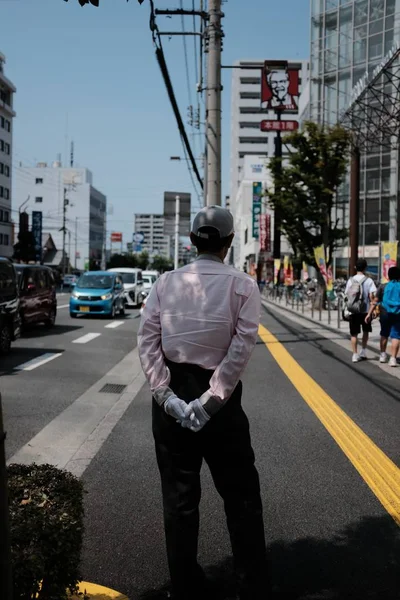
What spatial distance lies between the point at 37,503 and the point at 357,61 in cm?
4436

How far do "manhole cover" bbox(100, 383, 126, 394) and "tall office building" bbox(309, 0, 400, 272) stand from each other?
30893 millimetres

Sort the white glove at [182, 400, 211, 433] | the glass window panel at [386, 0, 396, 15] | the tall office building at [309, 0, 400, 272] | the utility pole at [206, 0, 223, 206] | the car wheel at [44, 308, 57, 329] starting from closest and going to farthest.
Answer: the white glove at [182, 400, 211, 433], the utility pole at [206, 0, 223, 206], the car wheel at [44, 308, 57, 329], the glass window panel at [386, 0, 396, 15], the tall office building at [309, 0, 400, 272]

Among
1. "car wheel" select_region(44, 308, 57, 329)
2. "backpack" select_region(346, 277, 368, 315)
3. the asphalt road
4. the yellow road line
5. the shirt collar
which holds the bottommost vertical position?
the asphalt road

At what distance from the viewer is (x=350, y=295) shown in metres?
10.6

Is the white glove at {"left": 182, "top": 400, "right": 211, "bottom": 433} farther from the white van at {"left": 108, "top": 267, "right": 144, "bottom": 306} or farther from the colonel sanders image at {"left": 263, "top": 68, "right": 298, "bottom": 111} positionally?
the white van at {"left": 108, "top": 267, "right": 144, "bottom": 306}

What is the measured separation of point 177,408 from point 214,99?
10.3 metres

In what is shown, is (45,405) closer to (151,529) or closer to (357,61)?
(151,529)

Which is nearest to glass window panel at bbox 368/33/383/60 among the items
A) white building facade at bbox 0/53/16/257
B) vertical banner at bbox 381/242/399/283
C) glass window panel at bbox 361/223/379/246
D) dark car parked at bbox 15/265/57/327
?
glass window panel at bbox 361/223/379/246

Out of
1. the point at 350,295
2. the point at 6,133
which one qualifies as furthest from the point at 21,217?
the point at 350,295

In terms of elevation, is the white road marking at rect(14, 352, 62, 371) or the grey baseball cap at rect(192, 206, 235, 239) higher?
the grey baseball cap at rect(192, 206, 235, 239)

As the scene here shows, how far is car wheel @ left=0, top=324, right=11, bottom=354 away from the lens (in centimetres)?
1152

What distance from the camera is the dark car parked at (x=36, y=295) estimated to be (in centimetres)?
1550

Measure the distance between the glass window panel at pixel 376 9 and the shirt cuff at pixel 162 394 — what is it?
1635 inches

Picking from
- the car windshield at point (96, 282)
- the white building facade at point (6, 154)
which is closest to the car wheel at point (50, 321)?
the car windshield at point (96, 282)
